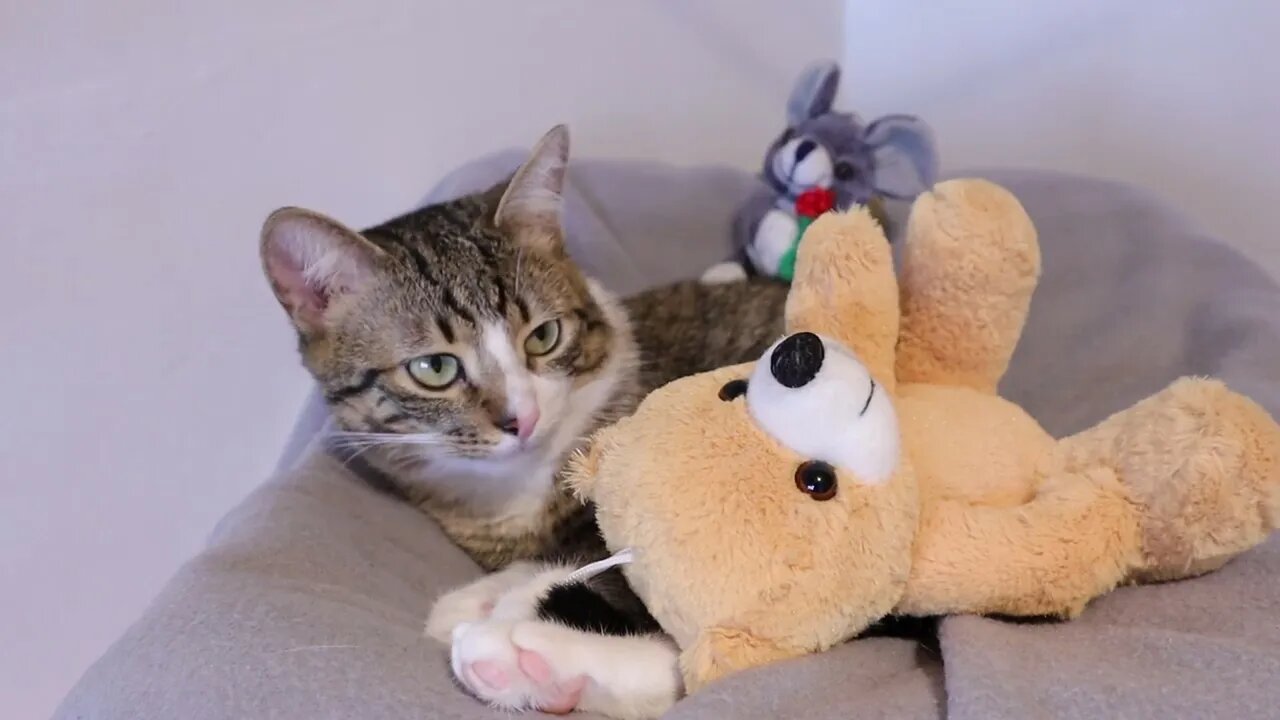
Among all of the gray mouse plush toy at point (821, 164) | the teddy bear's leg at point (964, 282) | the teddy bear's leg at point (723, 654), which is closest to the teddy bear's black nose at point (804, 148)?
the gray mouse plush toy at point (821, 164)

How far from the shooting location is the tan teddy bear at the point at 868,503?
0.69m

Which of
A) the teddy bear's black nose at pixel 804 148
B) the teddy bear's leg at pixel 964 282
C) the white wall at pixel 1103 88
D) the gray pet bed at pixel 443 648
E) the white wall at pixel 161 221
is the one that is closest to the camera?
the gray pet bed at pixel 443 648

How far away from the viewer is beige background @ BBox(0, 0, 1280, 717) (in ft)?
3.88

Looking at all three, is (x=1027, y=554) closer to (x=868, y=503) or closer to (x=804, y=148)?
(x=868, y=503)

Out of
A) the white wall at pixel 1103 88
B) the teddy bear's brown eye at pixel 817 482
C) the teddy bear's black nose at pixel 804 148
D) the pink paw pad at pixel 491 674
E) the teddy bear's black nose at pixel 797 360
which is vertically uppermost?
the teddy bear's black nose at pixel 797 360

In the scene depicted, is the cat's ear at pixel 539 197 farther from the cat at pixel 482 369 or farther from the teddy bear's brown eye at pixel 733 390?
the teddy bear's brown eye at pixel 733 390

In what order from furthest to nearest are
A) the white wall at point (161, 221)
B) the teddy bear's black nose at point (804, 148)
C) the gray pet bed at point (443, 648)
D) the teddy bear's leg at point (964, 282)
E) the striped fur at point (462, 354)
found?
the teddy bear's black nose at point (804, 148) < the white wall at point (161, 221) < the striped fur at point (462, 354) < the teddy bear's leg at point (964, 282) < the gray pet bed at point (443, 648)

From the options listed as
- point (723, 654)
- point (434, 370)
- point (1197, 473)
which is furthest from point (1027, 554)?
point (434, 370)

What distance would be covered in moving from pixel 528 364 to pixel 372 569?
0.84ft

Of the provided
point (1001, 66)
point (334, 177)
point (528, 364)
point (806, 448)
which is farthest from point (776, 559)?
point (1001, 66)

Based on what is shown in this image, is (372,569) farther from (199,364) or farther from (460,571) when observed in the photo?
(199,364)

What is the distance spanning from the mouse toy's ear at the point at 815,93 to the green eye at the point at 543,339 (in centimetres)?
68

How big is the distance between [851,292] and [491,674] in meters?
0.43

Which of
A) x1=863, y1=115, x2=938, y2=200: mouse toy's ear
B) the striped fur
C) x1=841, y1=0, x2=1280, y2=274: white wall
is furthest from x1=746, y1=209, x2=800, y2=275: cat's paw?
x1=841, y1=0, x2=1280, y2=274: white wall
